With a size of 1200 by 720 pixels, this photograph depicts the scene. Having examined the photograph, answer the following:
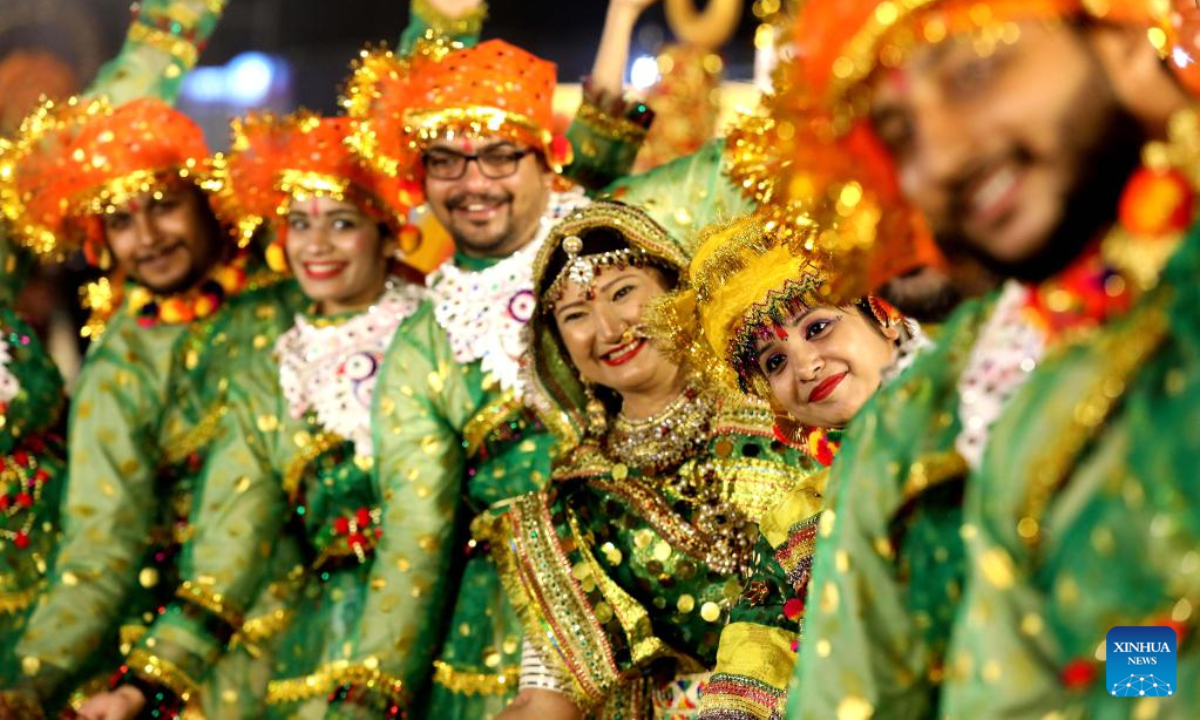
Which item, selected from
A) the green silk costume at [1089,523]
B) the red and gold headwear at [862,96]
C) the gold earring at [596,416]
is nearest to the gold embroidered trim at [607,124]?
the gold earring at [596,416]

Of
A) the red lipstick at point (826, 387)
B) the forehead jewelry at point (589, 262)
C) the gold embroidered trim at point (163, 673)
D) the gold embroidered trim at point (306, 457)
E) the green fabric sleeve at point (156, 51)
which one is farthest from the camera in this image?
the green fabric sleeve at point (156, 51)

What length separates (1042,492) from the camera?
3.64ft

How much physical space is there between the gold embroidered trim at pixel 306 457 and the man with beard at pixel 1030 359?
225 cm

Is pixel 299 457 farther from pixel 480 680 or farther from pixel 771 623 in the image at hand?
pixel 771 623

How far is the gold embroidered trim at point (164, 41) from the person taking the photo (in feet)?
13.2

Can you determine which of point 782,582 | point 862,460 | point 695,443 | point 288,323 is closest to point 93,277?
point 288,323

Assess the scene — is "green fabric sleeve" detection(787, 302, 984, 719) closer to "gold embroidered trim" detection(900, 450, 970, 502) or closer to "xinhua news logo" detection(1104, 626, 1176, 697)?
"gold embroidered trim" detection(900, 450, 970, 502)

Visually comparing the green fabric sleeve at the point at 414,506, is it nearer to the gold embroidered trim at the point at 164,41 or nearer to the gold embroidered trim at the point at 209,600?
the gold embroidered trim at the point at 209,600

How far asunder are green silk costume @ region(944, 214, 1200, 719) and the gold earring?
153 cm

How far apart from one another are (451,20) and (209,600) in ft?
4.70

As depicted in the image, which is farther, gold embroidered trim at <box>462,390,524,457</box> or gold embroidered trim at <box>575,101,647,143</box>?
gold embroidered trim at <box>575,101,647,143</box>

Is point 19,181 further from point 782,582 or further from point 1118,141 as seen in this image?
point 1118,141

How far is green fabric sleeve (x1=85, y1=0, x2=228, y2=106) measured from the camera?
4.01m

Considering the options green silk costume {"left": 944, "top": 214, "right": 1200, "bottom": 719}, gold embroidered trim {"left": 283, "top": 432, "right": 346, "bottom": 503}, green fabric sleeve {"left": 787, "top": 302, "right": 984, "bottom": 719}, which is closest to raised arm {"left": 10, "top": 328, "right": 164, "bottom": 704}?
gold embroidered trim {"left": 283, "top": 432, "right": 346, "bottom": 503}
